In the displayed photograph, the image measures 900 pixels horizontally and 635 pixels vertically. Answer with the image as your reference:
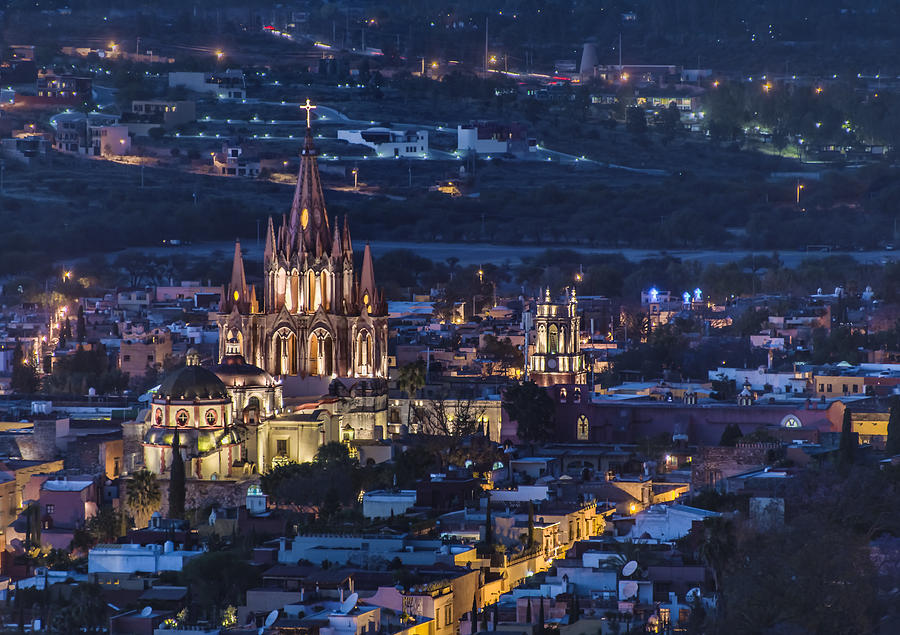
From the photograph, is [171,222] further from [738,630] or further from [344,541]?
[738,630]

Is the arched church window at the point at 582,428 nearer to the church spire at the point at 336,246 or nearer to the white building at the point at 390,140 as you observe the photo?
the church spire at the point at 336,246

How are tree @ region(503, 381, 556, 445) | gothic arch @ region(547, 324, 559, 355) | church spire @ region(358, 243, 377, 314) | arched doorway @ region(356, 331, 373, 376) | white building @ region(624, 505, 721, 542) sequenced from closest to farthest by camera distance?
1. white building @ region(624, 505, 721, 542)
2. tree @ region(503, 381, 556, 445)
3. arched doorway @ region(356, 331, 373, 376)
4. church spire @ region(358, 243, 377, 314)
5. gothic arch @ region(547, 324, 559, 355)

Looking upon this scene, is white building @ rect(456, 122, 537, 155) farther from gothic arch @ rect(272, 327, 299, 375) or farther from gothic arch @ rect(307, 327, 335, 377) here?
gothic arch @ rect(307, 327, 335, 377)

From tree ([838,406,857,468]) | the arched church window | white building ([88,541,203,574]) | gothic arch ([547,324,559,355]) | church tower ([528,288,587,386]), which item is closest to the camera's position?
white building ([88,541,203,574])

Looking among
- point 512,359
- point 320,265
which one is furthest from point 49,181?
point 320,265

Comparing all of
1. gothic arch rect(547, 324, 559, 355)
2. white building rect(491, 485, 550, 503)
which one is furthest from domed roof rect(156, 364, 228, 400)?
gothic arch rect(547, 324, 559, 355)

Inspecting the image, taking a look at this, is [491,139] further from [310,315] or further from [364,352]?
[364,352]

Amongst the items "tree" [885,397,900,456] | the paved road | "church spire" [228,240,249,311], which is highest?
"church spire" [228,240,249,311]
